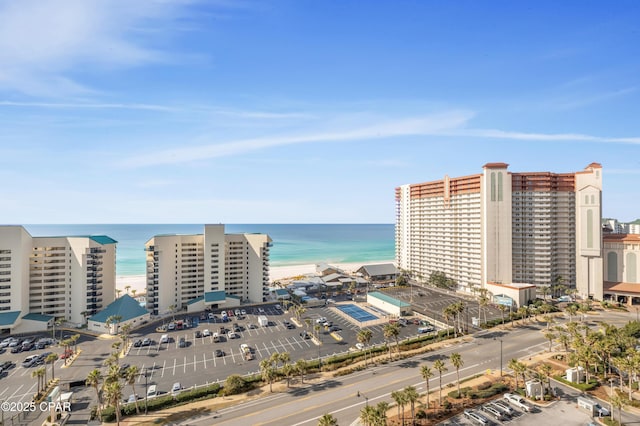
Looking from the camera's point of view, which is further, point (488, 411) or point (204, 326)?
point (204, 326)

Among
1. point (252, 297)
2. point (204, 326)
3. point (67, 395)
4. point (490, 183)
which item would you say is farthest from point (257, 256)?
point (490, 183)

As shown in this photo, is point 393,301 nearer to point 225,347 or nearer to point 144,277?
point 225,347

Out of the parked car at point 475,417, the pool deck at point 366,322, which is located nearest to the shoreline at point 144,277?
the pool deck at point 366,322

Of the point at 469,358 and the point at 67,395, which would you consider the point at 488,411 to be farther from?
the point at 67,395

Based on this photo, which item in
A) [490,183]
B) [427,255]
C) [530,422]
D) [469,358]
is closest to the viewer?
[530,422]

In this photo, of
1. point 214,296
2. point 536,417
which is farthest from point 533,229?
point 214,296

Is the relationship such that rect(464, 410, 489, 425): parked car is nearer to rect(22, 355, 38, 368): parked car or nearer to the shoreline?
rect(22, 355, 38, 368): parked car
